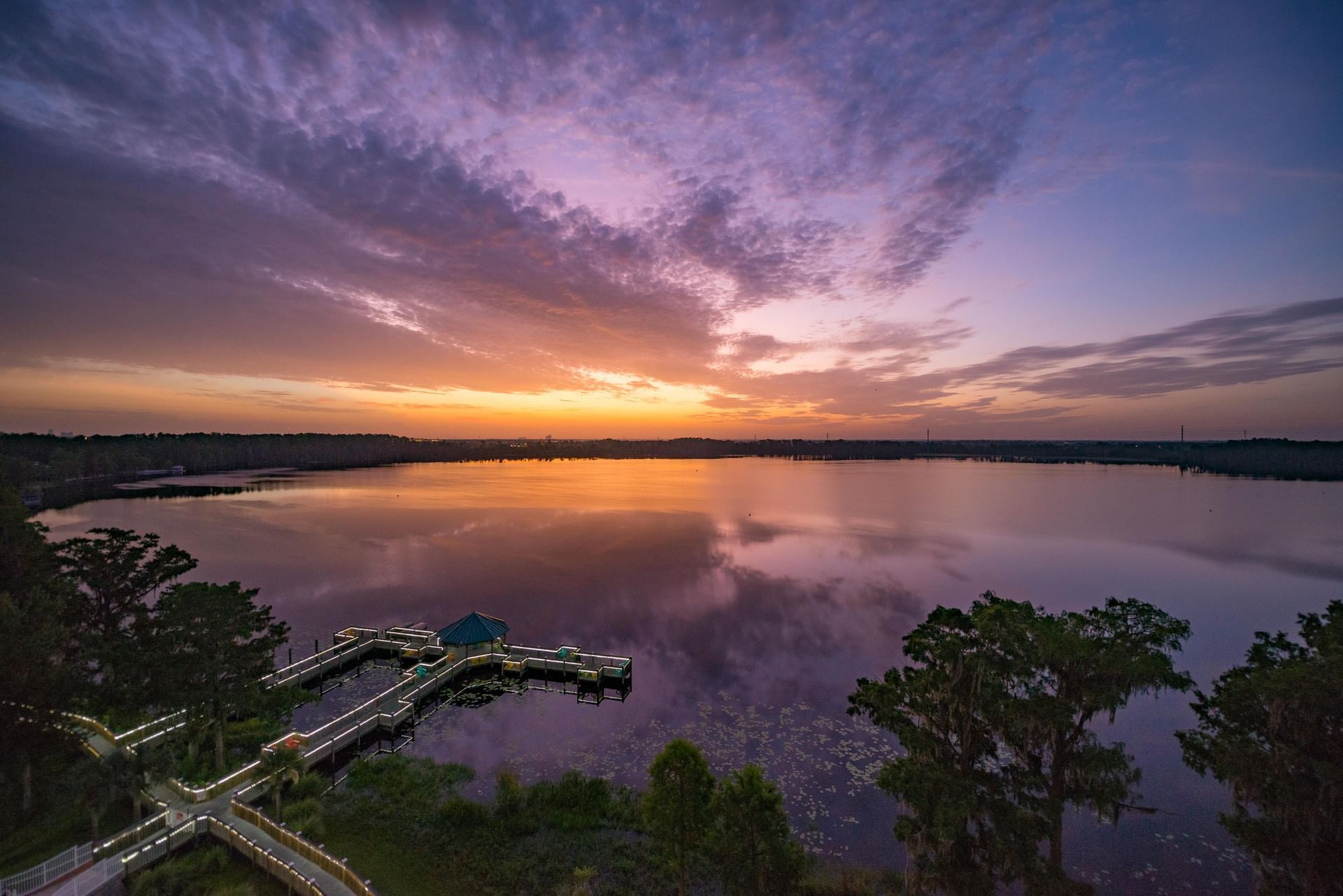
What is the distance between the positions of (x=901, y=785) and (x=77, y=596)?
32643 mm

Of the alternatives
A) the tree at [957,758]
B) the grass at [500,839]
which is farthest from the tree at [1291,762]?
the grass at [500,839]

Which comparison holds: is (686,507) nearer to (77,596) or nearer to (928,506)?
(928,506)

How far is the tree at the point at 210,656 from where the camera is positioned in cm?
1855

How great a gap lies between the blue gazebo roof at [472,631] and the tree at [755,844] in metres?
21.2

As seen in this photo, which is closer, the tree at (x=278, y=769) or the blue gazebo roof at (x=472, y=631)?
the tree at (x=278, y=769)

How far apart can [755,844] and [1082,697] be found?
797 cm

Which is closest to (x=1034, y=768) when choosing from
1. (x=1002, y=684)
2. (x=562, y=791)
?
(x=1002, y=684)

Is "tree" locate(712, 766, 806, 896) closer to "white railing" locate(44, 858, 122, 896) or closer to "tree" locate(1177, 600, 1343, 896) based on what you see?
"tree" locate(1177, 600, 1343, 896)

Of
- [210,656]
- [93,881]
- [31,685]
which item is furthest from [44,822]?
[210,656]

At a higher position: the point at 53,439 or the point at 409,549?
the point at 53,439

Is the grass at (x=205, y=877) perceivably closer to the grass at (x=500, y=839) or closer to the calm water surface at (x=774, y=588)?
the grass at (x=500, y=839)

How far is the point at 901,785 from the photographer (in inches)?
497

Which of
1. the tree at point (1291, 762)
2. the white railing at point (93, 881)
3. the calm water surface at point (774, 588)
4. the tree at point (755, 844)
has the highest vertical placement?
the tree at point (1291, 762)

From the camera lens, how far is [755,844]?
40.7 ft
